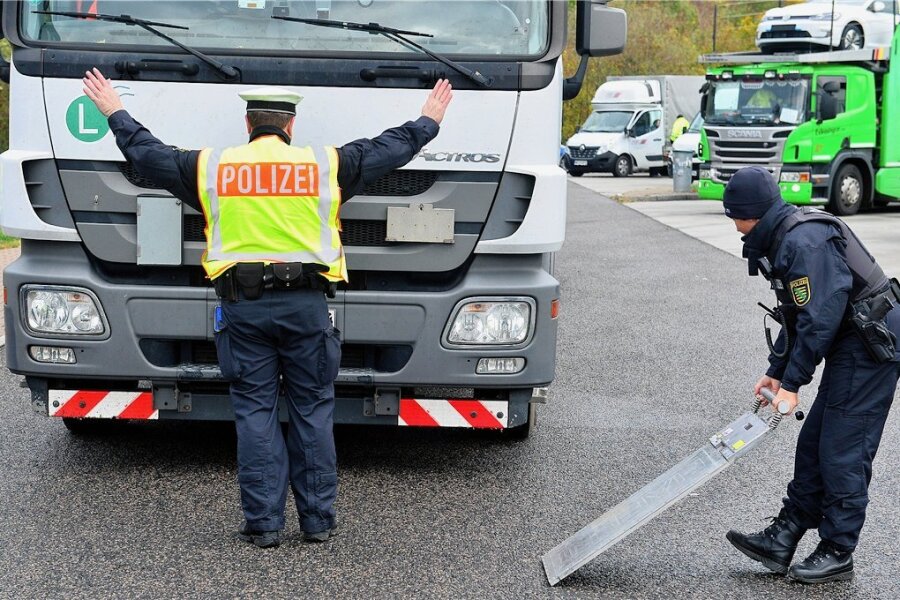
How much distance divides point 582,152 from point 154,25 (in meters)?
34.7

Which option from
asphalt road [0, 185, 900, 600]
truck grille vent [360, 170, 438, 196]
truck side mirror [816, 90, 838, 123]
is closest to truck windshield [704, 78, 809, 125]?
truck side mirror [816, 90, 838, 123]

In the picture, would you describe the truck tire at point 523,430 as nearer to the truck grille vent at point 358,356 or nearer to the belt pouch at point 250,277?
the truck grille vent at point 358,356

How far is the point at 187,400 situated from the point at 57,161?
120 centimetres

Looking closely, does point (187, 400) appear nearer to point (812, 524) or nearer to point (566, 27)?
point (566, 27)

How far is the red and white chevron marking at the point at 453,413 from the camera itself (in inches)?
229

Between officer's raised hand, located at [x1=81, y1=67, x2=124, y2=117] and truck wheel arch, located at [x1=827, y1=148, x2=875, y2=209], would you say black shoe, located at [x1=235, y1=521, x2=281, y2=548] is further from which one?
truck wheel arch, located at [x1=827, y1=148, x2=875, y2=209]

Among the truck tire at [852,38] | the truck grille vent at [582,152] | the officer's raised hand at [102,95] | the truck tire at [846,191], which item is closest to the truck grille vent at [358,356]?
the officer's raised hand at [102,95]

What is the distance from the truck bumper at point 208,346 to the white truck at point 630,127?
33.7 meters

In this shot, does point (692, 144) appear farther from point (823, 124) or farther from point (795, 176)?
point (795, 176)

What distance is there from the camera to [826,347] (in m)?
4.52

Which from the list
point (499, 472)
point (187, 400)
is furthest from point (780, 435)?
point (187, 400)

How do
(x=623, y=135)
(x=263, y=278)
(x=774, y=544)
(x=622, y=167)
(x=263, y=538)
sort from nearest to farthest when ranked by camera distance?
1. (x=774, y=544)
2. (x=263, y=278)
3. (x=263, y=538)
4. (x=623, y=135)
5. (x=622, y=167)

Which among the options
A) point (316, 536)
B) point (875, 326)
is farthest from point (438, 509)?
point (875, 326)

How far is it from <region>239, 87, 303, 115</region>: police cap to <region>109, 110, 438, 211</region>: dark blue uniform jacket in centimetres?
27
